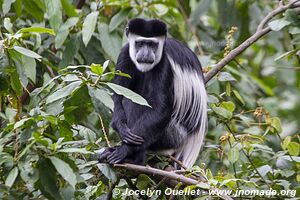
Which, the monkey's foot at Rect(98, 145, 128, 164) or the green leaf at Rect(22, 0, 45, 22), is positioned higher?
the green leaf at Rect(22, 0, 45, 22)

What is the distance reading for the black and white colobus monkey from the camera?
3287 mm

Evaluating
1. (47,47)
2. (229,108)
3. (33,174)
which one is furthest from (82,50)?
(33,174)

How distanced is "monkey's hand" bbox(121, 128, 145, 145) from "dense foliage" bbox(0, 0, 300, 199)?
0.30 ft

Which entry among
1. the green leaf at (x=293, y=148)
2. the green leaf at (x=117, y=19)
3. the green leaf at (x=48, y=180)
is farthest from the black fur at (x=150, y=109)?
the green leaf at (x=48, y=180)

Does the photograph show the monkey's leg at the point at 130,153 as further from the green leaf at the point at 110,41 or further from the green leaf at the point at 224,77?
the green leaf at the point at 110,41

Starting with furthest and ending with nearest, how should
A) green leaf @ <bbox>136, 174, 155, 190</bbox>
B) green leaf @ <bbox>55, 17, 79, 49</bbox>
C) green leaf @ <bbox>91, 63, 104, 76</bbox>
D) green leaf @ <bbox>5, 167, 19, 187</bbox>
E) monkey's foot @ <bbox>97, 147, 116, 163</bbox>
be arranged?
green leaf @ <bbox>55, 17, 79, 49</bbox> → monkey's foot @ <bbox>97, 147, 116, 163</bbox> → green leaf @ <bbox>136, 174, 155, 190</bbox> → green leaf @ <bbox>91, 63, 104, 76</bbox> → green leaf @ <bbox>5, 167, 19, 187</bbox>

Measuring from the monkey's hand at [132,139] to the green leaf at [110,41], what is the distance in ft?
2.01

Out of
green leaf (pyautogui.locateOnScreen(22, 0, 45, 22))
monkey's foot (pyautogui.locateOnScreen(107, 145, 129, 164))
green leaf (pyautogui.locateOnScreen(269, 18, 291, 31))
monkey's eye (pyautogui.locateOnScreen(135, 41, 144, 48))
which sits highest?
green leaf (pyautogui.locateOnScreen(22, 0, 45, 22))

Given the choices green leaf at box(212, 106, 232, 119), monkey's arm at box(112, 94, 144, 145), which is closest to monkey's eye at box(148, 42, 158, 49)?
monkey's arm at box(112, 94, 144, 145)

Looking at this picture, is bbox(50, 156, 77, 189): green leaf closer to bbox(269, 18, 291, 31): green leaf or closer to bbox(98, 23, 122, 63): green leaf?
bbox(269, 18, 291, 31): green leaf

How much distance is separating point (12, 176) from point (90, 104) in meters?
0.62

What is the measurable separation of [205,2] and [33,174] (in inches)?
117

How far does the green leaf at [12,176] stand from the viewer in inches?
83.3

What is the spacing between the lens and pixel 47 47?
377 cm
